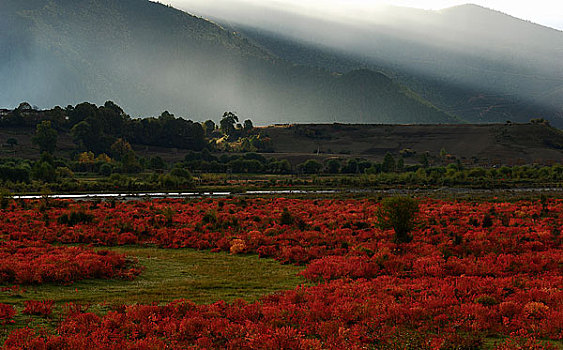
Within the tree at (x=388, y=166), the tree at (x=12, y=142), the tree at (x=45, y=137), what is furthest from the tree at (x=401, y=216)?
the tree at (x=12, y=142)

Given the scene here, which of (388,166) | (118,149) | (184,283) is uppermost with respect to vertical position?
(118,149)

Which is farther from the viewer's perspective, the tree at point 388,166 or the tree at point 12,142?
the tree at point 12,142

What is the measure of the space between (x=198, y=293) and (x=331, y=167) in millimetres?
143456

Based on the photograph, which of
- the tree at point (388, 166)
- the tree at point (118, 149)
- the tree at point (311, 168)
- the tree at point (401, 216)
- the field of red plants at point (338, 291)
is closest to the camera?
the field of red plants at point (338, 291)

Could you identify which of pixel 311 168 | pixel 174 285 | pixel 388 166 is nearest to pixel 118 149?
pixel 311 168

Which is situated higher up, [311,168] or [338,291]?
[338,291]

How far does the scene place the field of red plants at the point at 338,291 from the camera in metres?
10.5

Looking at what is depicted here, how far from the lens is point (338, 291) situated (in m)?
14.6

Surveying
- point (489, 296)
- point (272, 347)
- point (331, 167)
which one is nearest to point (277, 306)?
point (272, 347)

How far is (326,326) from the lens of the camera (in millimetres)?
11117

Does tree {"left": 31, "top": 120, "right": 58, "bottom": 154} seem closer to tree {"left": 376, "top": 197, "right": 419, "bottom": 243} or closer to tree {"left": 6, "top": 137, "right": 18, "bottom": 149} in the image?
tree {"left": 6, "top": 137, "right": 18, "bottom": 149}

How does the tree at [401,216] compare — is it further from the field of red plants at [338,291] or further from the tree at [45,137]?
the tree at [45,137]

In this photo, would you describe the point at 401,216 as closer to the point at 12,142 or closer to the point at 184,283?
the point at 184,283

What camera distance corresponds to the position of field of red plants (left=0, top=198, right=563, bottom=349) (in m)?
10.5
